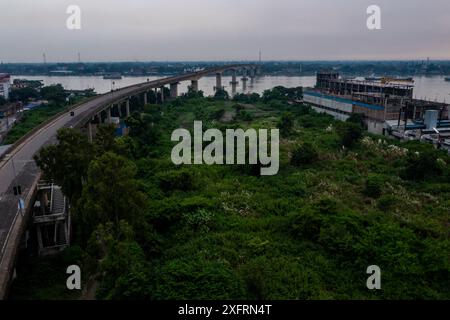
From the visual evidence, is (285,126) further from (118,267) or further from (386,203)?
(118,267)

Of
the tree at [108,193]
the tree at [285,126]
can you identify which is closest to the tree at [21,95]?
the tree at [285,126]

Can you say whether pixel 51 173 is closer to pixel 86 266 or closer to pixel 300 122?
pixel 86 266

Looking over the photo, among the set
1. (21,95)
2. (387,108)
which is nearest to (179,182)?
(387,108)

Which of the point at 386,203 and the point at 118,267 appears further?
the point at 386,203

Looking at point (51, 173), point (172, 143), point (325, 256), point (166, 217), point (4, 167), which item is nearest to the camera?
point (325, 256)

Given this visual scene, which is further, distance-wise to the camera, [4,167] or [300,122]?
[300,122]
